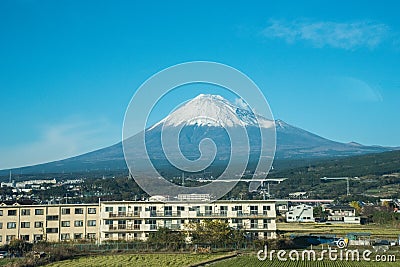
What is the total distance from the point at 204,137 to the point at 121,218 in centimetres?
5602

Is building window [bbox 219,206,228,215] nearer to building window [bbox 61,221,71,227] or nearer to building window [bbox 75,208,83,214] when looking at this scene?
building window [bbox 75,208,83,214]

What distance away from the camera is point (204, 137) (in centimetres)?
7169

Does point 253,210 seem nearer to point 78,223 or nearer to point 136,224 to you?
point 136,224

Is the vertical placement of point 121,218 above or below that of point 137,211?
below

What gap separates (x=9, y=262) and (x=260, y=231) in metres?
7.17

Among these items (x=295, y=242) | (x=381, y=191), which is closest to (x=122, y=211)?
(x=295, y=242)

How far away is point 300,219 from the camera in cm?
2662

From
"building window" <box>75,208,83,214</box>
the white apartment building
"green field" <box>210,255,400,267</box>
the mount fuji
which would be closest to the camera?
"green field" <box>210,255,400,267</box>

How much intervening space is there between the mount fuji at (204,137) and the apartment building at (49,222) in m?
34.0

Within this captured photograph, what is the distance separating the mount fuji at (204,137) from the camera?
203 feet

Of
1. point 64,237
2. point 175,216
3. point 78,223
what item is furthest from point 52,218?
point 175,216

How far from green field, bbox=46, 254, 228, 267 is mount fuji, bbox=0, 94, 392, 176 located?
3688 centimetres

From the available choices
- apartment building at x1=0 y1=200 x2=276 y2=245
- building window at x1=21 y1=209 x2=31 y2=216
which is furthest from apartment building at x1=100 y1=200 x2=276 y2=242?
building window at x1=21 y1=209 x2=31 y2=216

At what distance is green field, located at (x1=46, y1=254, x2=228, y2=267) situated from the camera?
38.8 feet
